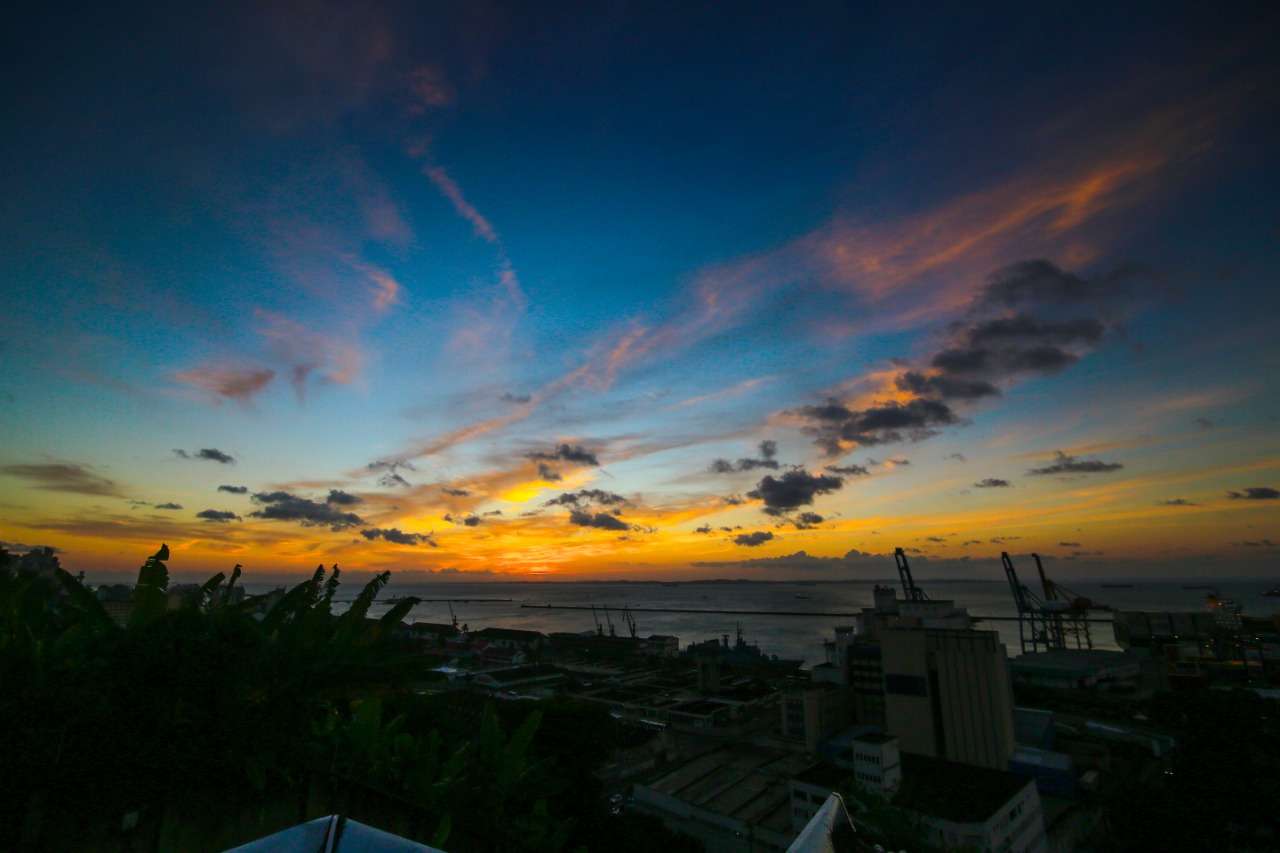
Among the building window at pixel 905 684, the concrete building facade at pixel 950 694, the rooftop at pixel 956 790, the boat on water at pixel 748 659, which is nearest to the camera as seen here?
the rooftop at pixel 956 790

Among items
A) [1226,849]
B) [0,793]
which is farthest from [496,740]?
[1226,849]

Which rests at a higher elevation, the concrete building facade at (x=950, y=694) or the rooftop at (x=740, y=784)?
the concrete building facade at (x=950, y=694)

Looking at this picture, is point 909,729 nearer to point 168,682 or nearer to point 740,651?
point 168,682

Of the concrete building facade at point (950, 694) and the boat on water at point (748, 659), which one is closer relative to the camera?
the concrete building facade at point (950, 694)

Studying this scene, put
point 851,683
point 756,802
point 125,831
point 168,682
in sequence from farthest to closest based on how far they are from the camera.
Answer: point 851,683, point 756,802, point 168,682, point 125,831

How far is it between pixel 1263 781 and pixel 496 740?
54.1 feet

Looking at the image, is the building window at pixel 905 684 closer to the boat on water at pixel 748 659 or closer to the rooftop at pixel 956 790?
the rooftop at pixel 956 790

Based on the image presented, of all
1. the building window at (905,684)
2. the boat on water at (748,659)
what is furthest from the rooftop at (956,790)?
the boat on water at (748,659)

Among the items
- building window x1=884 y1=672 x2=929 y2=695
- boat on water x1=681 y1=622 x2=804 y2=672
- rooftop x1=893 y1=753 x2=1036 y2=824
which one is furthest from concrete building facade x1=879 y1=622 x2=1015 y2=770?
boat on water x1=681 y1=622 x2=804 y2=672

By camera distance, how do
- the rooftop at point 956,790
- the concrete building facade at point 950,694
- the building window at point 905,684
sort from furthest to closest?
the building window at point 905,684
the concrete building facade at point 950,694
the rooftop at point 956,790

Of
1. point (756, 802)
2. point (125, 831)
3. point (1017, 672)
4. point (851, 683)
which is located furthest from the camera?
point (1017, 672)

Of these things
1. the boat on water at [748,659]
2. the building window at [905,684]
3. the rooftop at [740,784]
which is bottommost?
the boat on water at [748,659]

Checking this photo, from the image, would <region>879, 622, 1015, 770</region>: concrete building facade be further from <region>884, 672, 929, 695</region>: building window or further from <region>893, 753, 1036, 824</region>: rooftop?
<region>893, 753, 1036, 824</region>: rooftop

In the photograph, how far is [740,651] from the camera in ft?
188
